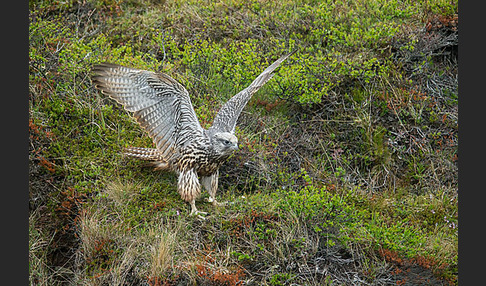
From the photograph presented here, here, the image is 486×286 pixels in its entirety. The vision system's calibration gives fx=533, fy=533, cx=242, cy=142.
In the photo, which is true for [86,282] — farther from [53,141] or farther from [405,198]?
[405,198]

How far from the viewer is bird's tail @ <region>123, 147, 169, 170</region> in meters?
6.37

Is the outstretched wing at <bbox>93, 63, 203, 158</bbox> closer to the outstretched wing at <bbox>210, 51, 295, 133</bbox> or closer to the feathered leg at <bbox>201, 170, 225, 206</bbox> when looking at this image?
the outstretched wing at <bbox>210, 51, 295, 133</bbox>

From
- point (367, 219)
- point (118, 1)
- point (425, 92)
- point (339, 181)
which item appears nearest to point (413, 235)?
point (367, 219)

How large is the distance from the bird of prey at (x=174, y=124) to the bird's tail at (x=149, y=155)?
Answer: 9 centimetres

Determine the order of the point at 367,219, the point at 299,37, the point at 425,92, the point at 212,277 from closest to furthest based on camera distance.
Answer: the point at 212,277 → the point at 367,219 → the point at 425,92 → the point at 299,37

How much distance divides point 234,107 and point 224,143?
35.8 inches

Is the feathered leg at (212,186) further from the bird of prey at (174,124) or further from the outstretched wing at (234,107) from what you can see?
the outstretched wing at (234,107)

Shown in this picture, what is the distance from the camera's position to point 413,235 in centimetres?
586

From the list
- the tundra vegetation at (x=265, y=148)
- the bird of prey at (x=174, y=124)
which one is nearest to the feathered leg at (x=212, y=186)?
the bird of prey at (x=174, y=124)

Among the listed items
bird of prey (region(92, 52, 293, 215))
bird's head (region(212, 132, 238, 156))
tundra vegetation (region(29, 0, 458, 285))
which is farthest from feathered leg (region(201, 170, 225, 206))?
bird's head (region(212, 132, 238, 156))

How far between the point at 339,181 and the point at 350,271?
145cm

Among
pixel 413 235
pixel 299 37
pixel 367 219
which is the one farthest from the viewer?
pixel 299 37

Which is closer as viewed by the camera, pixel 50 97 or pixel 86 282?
pixel 86 282

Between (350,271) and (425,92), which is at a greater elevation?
(425,92)
